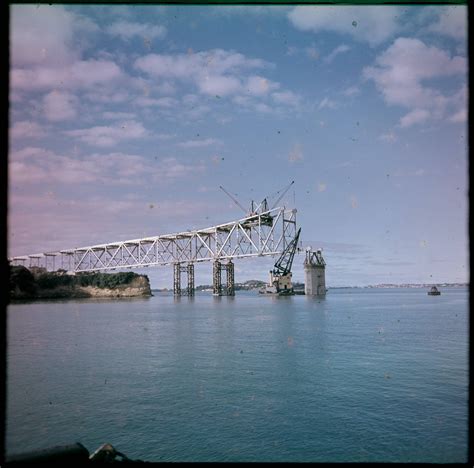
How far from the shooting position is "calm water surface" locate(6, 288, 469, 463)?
10.3m

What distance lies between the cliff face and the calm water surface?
2868 inches

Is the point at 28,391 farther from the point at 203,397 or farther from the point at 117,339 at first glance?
the point at 117,339

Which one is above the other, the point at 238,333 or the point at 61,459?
the point at 61,459

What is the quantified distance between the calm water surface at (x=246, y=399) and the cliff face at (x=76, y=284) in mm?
72848

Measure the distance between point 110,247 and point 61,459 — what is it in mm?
100593

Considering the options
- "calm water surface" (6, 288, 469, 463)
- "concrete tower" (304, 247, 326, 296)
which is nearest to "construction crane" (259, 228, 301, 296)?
"concrete tower" (304, 247, 326, 296)

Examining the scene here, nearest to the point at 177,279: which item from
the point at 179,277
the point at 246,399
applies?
the point at 179,277

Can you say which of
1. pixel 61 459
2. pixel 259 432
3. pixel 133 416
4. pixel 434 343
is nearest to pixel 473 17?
pixel 61 459

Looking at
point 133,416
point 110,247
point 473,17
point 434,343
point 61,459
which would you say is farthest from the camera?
point 110,247

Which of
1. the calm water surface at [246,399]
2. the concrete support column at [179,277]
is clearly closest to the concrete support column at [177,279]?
the concrete support column at [179,277]

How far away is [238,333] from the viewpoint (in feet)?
96.6

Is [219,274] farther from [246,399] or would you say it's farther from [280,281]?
[246,399]

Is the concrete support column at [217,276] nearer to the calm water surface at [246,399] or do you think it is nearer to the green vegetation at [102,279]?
the green vegetation at [102,279]

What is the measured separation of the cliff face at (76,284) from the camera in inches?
3580
